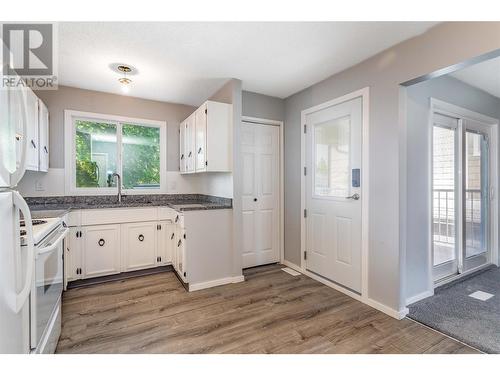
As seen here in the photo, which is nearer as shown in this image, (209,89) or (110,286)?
(110,286)

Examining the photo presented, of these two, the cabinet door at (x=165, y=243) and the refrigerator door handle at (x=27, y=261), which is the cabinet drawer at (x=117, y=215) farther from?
the refrigerator door handle at (x=27, y=261)

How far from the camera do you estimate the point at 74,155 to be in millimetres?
3229

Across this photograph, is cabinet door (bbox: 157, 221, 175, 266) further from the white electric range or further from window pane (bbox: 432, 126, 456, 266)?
window pane (bbox: 432, 126, 456, 266)

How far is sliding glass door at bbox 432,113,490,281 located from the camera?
110 inches

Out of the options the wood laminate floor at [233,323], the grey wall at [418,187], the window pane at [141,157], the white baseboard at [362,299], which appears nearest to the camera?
the wood laminate floor at [233,323]

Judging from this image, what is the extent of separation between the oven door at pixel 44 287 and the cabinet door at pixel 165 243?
149 cm

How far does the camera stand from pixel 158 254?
10.7 ft

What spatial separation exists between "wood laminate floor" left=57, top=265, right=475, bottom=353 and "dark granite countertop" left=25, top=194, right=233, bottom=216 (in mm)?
921

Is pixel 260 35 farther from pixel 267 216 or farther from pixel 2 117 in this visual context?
pixel 267 216

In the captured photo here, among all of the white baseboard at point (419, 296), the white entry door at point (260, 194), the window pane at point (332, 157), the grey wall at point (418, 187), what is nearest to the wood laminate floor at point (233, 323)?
the white baseboard at point (419, 296)

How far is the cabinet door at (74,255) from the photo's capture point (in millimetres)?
2748

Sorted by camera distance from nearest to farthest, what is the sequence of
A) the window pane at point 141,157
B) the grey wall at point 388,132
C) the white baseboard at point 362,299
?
the grey wall at point 388,132
the white baseboard at point 362,299
the window pane at point 141,157
